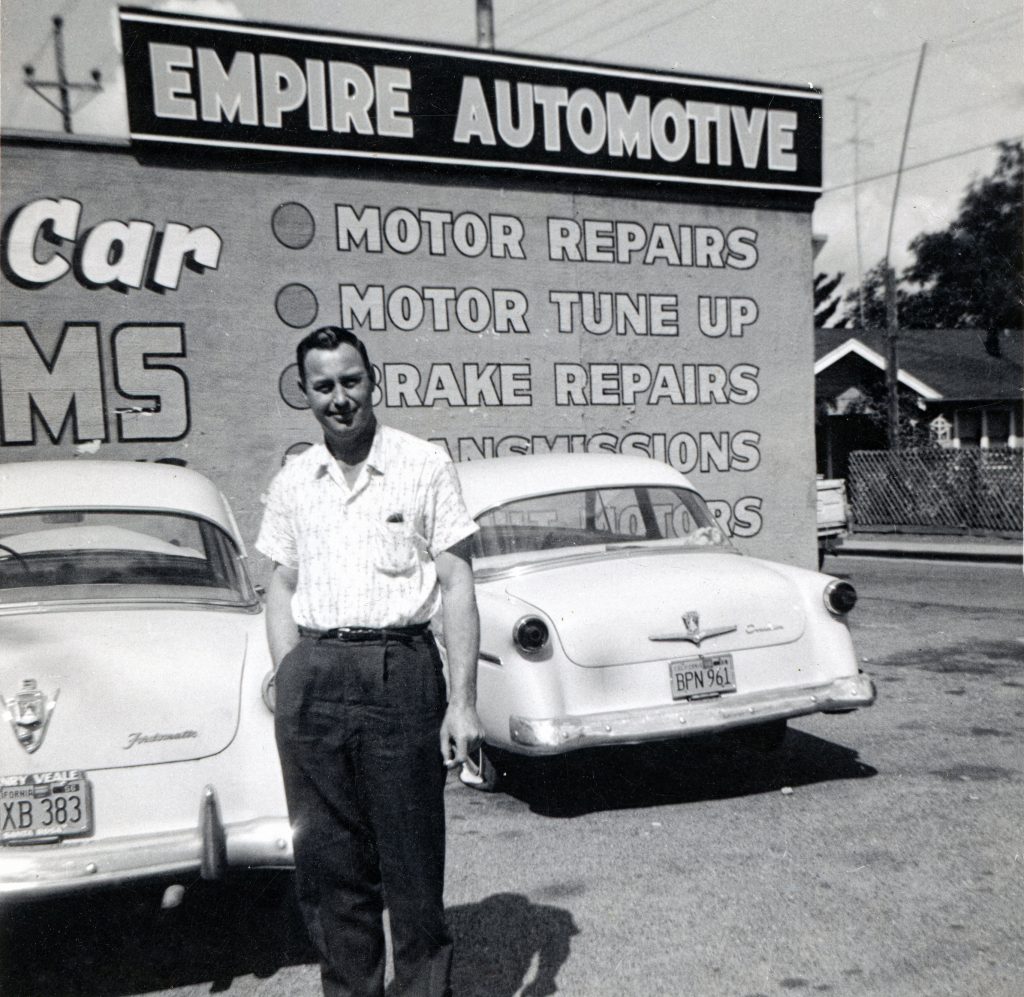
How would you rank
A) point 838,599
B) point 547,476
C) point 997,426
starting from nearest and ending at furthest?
point 838,599
point 547,476
point 997,426

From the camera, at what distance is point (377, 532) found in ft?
9.26

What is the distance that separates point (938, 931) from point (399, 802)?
6.26ft

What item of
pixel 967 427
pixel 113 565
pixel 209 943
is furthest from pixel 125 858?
pixel 967 427

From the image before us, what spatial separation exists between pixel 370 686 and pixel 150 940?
69.7 inches

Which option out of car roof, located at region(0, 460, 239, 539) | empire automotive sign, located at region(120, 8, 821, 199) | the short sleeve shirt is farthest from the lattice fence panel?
the short sleeve shirt

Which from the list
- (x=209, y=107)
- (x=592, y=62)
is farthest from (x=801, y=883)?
(x=592, y=62)

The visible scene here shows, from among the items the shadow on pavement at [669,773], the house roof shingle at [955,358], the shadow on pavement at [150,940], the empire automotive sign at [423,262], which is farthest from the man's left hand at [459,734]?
the house roof shingle at [955,358]

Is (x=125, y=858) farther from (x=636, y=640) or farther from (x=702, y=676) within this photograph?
(x=702, y=676)

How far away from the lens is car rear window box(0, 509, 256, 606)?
14.1ft

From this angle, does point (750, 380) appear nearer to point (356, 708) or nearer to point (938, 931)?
point (938, 931)

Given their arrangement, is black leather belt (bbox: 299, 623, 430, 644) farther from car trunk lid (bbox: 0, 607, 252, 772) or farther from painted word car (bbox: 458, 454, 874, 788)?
painted word car (bbox: 458, 454, 874, 788)

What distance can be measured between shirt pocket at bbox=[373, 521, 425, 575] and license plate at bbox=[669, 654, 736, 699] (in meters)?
2.39

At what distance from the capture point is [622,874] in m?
4.26

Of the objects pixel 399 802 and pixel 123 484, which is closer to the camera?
pixel 399 802
